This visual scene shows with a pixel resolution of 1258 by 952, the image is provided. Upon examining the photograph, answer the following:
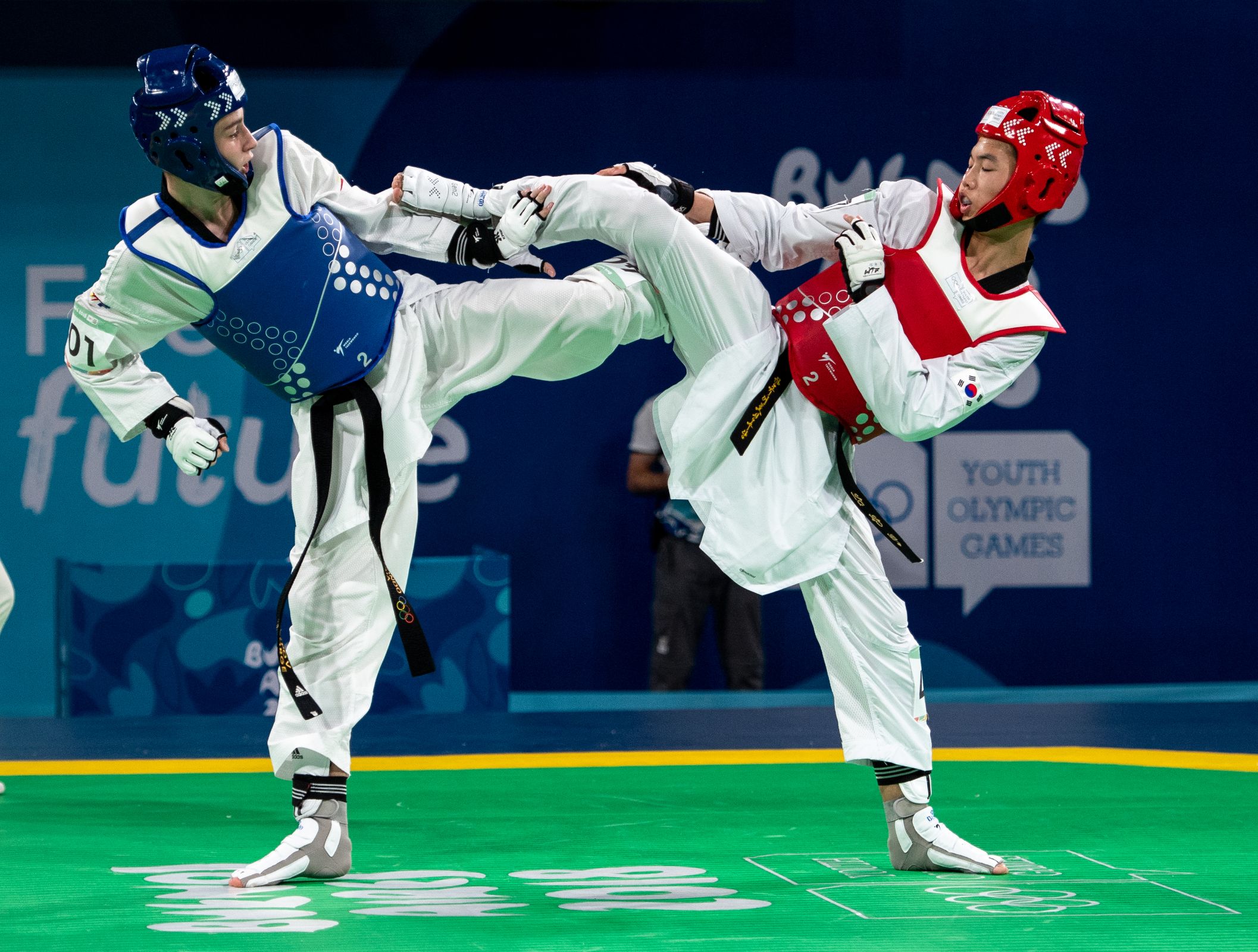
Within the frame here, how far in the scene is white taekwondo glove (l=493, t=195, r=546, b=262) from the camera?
11.9ft

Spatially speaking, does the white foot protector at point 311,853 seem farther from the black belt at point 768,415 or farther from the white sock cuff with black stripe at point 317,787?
the black belt at point 768,415

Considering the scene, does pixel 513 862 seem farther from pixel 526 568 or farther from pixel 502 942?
pixel 526 568

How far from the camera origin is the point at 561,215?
3668mm

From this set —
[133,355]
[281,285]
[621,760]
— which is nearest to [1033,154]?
[281,285]

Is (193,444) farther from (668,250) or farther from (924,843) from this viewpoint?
(924,843)

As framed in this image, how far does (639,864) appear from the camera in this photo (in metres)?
3.86

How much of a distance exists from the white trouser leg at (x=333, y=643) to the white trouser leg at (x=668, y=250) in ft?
2.25

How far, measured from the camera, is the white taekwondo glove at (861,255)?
11.7ft

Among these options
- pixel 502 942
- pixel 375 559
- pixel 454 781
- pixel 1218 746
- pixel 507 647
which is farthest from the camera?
pixel 507 647

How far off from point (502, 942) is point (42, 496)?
6.23 metres

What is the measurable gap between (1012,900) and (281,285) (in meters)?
1.97

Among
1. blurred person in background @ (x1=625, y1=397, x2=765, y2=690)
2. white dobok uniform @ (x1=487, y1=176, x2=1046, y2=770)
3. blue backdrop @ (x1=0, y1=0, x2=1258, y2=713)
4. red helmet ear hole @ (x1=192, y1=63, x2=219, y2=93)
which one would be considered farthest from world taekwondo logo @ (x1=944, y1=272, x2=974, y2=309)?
blue backdrop @ (x1=0, y1=0, x2=1258, y2=713)

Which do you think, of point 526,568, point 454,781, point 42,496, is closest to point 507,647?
point 526,568

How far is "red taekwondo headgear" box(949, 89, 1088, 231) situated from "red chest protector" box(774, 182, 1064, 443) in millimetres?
116
